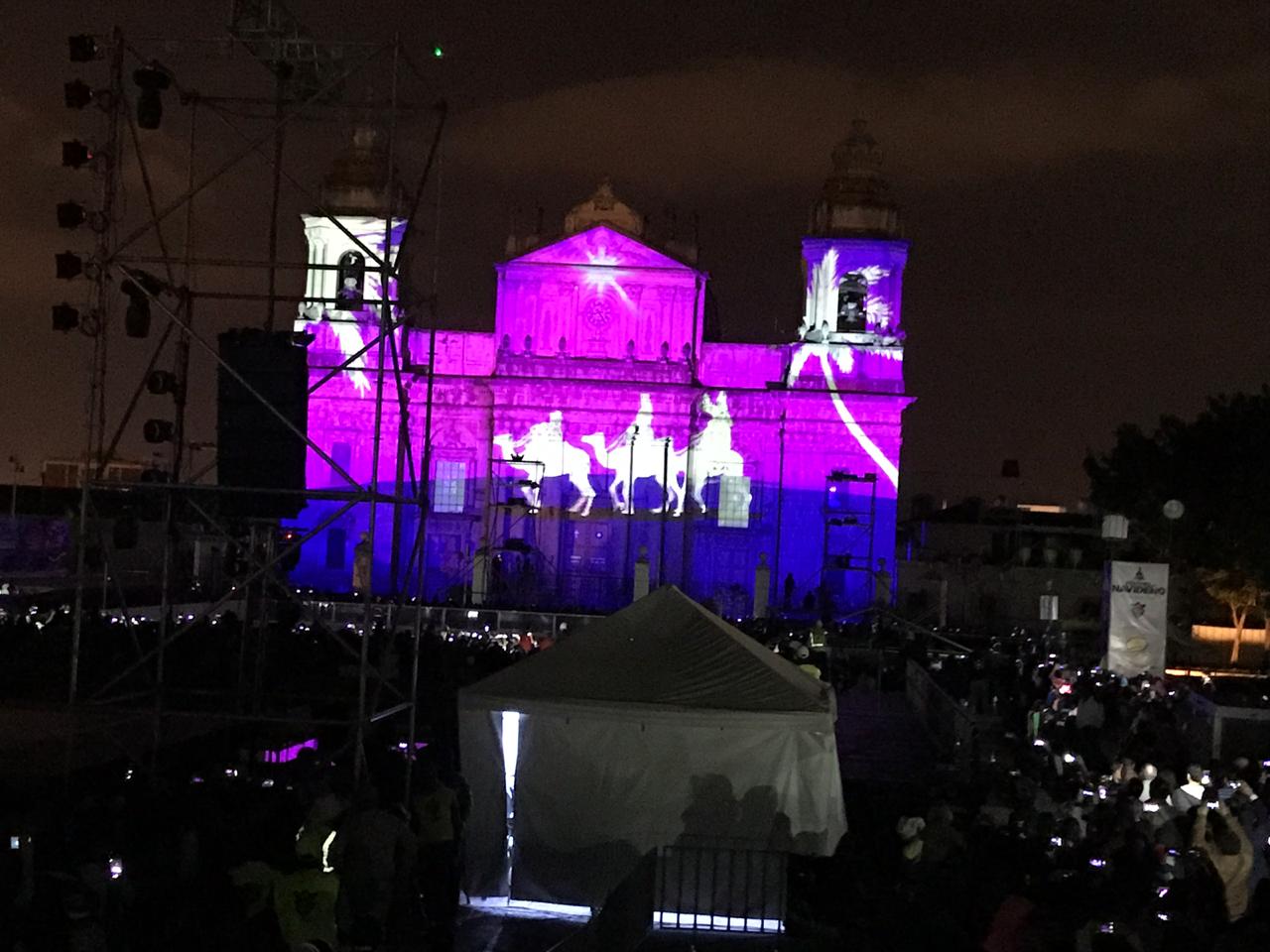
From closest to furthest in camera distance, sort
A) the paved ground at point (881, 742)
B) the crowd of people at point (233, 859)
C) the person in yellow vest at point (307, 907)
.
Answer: the person in yellow vest at point (307, 907) < the crowd of people at point (233, 859) < the paved ground at point (881, 742)

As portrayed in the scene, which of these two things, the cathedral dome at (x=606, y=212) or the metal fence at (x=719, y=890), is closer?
the metal fence at (x=719, y=890)

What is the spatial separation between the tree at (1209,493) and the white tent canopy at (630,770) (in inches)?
1453

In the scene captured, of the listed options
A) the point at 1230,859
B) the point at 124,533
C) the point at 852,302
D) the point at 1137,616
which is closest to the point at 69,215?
the point at 124,533

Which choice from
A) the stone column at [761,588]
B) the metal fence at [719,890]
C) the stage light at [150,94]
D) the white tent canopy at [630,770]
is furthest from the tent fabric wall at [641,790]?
the stone column at [761,588]

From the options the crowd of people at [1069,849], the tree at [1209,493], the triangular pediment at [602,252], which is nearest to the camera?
the crowd of people at [1069,849]

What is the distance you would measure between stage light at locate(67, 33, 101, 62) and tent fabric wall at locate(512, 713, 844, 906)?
6.85 m

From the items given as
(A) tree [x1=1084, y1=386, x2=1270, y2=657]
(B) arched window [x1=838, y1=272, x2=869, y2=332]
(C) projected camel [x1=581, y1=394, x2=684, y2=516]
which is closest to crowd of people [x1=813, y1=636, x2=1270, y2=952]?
(A) tree [x1=1084, y1=386, x2=1270, y2=657]

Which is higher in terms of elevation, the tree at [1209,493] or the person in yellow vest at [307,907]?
the tree at [1209,493]

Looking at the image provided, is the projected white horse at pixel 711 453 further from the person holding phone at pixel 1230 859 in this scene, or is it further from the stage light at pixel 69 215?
the person holding phone at pixel 1230 859

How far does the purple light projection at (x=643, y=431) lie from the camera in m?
51.9

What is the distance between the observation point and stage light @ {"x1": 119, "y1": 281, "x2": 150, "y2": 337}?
50.1ft

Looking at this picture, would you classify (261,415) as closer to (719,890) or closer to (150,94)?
(150,94)

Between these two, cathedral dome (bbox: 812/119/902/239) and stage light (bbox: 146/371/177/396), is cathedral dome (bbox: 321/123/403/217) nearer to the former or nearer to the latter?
cathedral dome (bbox: 812/119/902/239)

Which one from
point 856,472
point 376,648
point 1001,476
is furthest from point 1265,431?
point 376,648
